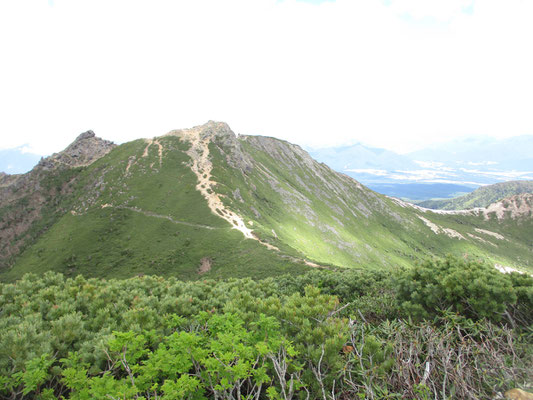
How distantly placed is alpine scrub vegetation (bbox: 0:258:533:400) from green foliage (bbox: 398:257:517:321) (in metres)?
0.06

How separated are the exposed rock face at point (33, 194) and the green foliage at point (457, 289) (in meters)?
118

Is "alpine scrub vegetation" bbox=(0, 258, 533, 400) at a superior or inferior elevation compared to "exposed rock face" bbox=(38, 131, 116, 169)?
inferior

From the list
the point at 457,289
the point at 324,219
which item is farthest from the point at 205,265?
the point at 324,219

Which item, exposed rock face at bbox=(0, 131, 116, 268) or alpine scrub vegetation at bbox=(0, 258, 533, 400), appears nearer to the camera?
alpine scrub vegetation at bbox=(0, 258, 533, 400)

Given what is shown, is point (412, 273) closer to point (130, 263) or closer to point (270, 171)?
point (130, 263)

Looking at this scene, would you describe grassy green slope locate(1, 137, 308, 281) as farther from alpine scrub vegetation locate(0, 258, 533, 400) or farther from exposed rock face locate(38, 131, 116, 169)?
alpine scrub vegetation locate(0, 258, 533, 400)

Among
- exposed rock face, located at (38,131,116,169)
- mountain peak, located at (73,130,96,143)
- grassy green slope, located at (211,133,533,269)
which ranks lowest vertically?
grassy green slope, located at (211,133,533,269)

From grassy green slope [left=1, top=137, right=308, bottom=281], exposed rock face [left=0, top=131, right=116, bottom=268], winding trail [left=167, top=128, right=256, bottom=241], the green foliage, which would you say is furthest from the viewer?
exposed rock face [left=0, top=131, right=116, bottom=268]

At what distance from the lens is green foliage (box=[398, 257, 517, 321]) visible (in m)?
10.9

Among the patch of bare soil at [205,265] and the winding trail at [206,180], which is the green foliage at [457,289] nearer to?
the winding trail at [206,180]

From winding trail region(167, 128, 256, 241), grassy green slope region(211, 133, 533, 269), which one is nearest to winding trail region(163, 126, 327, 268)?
winding trail region(167, 128, 256, 241)

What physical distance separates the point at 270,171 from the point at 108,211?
94848 millimetres

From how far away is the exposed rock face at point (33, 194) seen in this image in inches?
3543

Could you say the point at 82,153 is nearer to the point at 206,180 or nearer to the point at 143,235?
the point at 206,180
